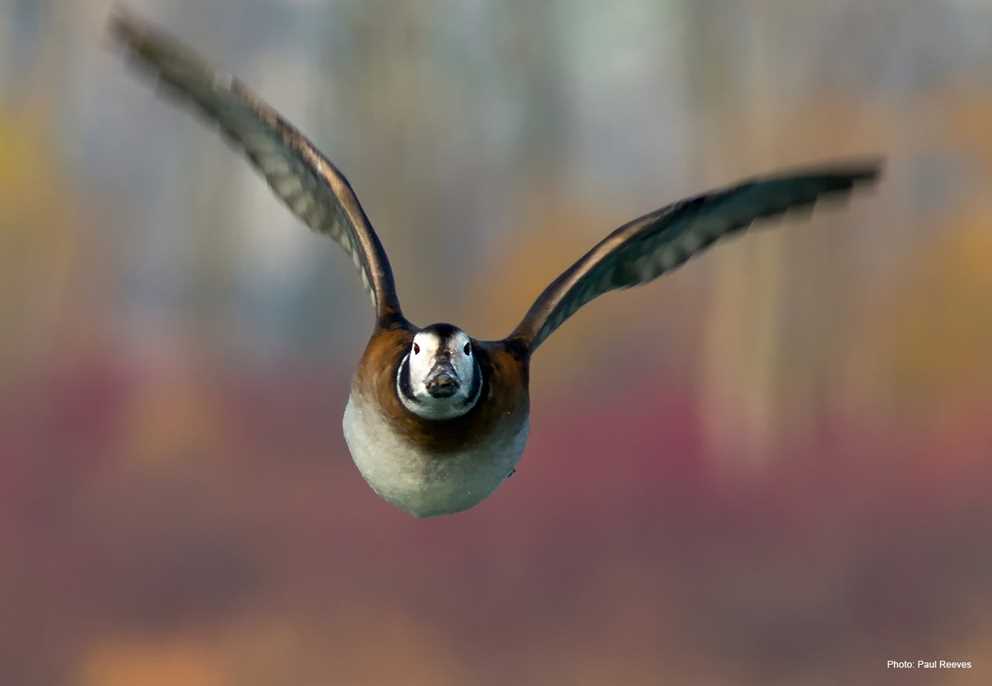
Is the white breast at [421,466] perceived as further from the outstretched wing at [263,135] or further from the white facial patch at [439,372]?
the outstretched wing at [263,135]

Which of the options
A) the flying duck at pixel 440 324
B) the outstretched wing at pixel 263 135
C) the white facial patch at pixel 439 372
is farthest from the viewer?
the outstretched wing at pixel 263 135

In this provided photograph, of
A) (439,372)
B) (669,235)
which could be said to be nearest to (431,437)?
(439,372)

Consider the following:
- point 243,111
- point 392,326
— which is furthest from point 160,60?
point 392,326

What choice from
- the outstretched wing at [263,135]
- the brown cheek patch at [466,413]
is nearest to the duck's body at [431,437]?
the brown cheek patch at [466,413]

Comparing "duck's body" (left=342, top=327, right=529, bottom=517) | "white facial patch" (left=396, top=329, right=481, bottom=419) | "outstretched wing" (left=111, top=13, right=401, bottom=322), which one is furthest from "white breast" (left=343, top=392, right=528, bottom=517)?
"outstretched wing" (left=111, top=13, right=401, bottom=322)

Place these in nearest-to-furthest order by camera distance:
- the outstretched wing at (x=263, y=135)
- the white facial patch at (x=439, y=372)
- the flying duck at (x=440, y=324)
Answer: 1. the white facial patch at (x=439, y=372)
2. the flying duck at (x=440, y=324)
3. the outstretched wing at (x=263, y=135)

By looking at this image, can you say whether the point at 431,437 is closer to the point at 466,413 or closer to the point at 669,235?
the point at 466,413

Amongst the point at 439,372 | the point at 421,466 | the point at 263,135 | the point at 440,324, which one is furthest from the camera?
the point at 263,135
